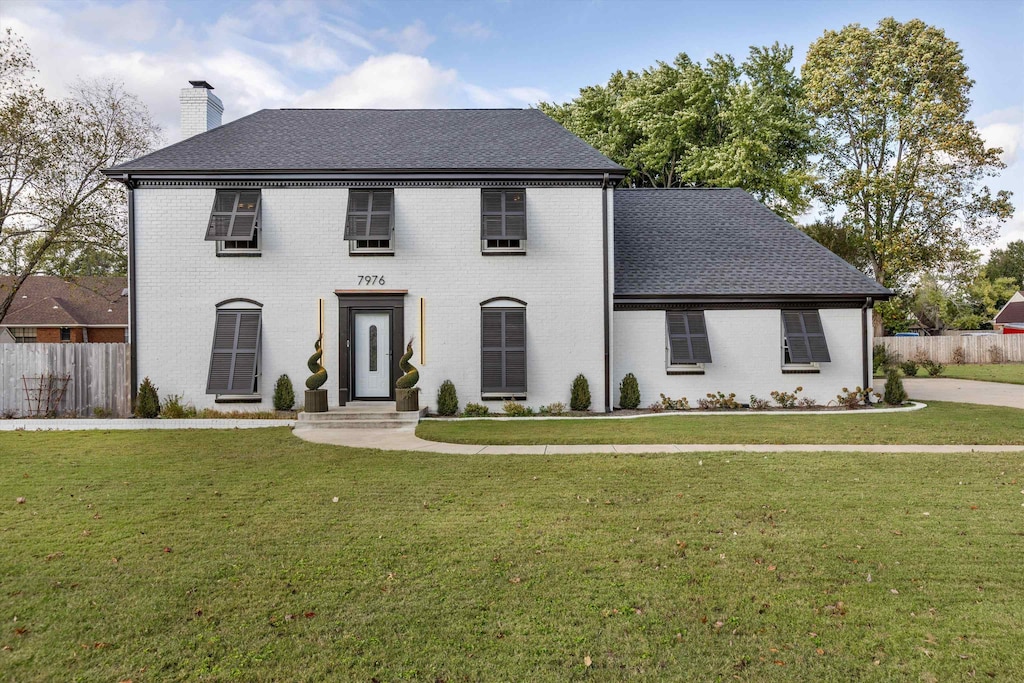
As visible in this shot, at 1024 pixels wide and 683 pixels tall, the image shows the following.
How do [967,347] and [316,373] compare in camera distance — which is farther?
[967,347]

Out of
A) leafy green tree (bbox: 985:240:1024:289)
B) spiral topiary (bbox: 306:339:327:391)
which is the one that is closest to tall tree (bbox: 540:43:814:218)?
spiral topiary (bbox: 306:339:327:391)

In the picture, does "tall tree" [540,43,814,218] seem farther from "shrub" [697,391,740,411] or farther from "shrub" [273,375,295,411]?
"shrub" [273,375,295,411]

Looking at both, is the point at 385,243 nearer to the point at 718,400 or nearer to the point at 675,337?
the point at 675,337

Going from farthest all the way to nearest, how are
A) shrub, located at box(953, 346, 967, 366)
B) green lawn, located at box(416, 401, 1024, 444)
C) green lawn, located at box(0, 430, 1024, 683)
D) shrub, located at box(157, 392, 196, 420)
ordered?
1. shrub, located at box(953, 346, 967, 366)
2. shrub, located at box(157, 392, 196, 420)
3. green lawn, located at box(416, 401, 1024, 444)
4. green lawn, located at box(0, 430, 1024, 683)

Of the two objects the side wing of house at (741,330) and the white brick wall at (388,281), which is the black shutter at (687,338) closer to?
the side wing of house at (741,330)

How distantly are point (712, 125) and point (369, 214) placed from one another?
19.6 m

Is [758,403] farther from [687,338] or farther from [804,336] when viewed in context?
[687,338]

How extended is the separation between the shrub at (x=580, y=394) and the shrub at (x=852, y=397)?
6449mm

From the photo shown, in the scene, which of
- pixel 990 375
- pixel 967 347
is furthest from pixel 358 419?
pixel 967 347

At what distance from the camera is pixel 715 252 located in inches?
656

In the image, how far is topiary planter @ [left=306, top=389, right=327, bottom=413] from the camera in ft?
43.8

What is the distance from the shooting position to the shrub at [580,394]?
1453cm

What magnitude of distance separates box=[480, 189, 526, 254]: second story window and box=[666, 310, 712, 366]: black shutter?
4.17 meters

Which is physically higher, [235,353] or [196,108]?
[196,108]
